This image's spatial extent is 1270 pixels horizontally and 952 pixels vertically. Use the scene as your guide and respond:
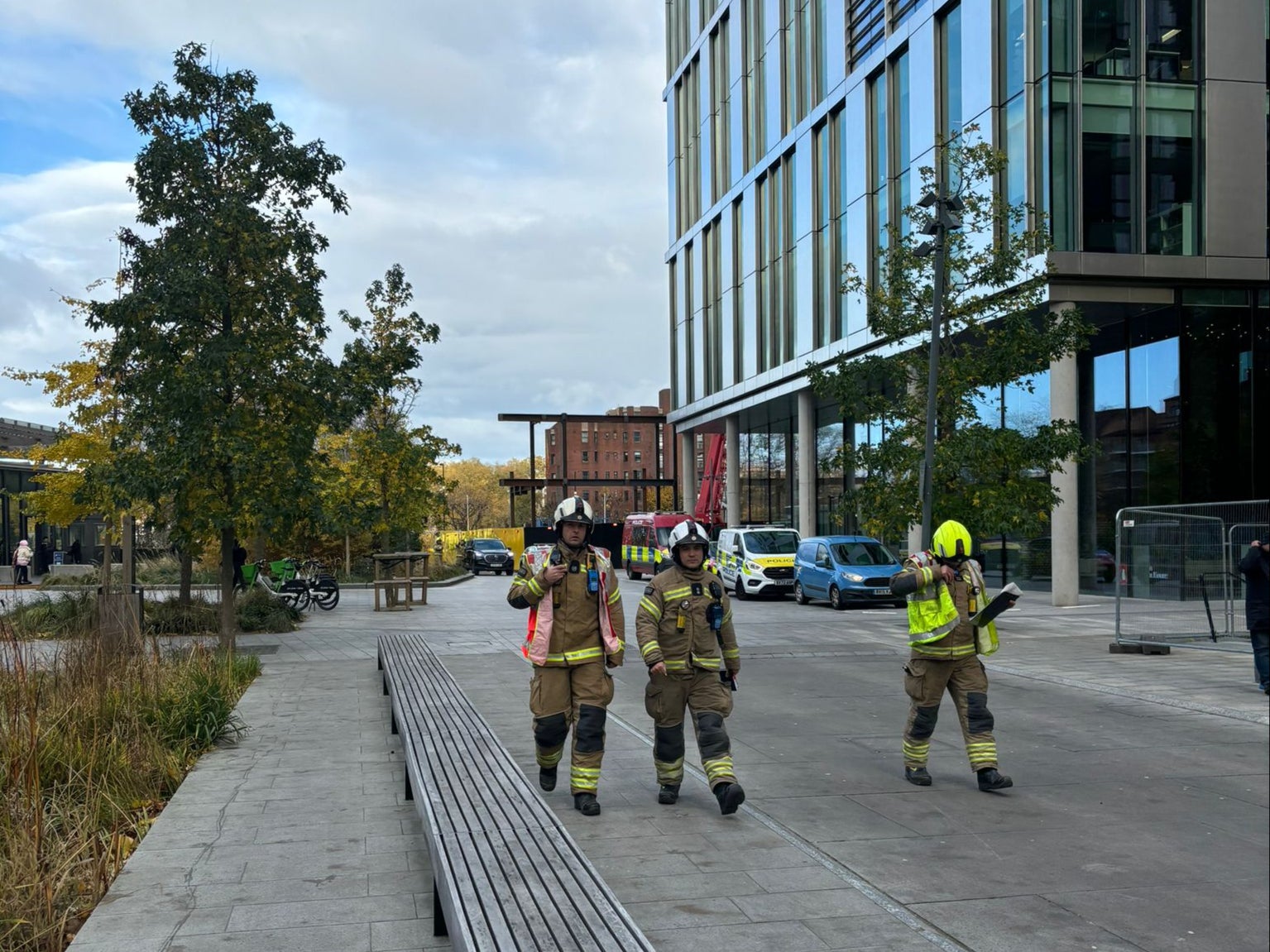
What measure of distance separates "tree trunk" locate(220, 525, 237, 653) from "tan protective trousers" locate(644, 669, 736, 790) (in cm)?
982

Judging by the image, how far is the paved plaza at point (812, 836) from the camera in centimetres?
477

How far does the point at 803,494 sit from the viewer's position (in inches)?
1494

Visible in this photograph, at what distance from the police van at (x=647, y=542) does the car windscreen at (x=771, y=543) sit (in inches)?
304

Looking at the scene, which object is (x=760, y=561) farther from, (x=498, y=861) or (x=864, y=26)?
(x=498, y=861)

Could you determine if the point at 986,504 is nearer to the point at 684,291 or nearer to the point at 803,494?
the point at 803,494

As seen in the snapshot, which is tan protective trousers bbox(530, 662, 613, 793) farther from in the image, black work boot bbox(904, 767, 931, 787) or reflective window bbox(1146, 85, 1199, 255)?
reflective window bbox(1146, 85, 1199, 255)

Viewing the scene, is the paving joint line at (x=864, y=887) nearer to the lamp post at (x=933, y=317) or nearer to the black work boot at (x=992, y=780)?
the black work boot at (x=992, y=780)

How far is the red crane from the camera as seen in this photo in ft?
173

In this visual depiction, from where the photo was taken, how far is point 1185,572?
49.9ft

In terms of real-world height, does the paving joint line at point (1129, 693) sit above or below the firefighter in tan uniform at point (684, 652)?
→ below

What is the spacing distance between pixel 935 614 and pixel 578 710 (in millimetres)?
2372

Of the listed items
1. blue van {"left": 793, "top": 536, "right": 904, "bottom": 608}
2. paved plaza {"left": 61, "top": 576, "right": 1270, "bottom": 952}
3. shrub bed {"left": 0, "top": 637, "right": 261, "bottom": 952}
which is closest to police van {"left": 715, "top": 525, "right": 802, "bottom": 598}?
blue van {"left": 793, "top": 536, "right": 904, "bottom": 608}

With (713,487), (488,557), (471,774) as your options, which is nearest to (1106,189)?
(471,774)

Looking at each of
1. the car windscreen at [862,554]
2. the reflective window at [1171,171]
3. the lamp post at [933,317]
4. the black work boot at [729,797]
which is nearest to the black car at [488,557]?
the car windscreen at [862,554]
